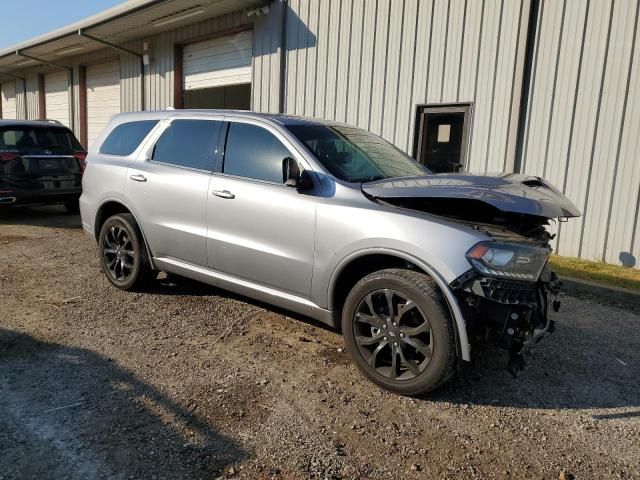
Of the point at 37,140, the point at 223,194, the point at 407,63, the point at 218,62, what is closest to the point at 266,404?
the point at 223,194

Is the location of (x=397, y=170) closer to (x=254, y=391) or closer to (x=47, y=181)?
(x=254, y=391)

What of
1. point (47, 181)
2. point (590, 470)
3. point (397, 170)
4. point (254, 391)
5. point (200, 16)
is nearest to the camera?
point (590, 470)

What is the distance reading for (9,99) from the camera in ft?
77.7

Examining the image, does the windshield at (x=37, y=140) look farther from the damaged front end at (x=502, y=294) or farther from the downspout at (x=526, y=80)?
the damaged front end at (x=502, y=294)

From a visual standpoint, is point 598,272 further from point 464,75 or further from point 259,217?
point 259,217

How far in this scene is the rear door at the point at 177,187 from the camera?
14.4ft

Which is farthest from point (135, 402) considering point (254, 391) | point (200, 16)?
point (200, 16)

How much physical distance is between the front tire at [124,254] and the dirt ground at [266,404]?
0.36 meters

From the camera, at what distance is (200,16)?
11750 mm

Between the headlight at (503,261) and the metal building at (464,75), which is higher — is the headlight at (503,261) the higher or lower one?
the lower one

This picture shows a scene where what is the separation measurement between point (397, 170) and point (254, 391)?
7.03ft

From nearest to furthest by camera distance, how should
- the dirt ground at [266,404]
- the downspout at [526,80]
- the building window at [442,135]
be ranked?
1. the dirt ground at [266,404]
2. the downspout at [526,80]
3. the building window at [442,135]

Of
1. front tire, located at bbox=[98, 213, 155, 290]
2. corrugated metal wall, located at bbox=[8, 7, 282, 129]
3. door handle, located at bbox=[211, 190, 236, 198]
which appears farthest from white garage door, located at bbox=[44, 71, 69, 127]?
door handle, located at bbox=[211, 190, 236, 198]

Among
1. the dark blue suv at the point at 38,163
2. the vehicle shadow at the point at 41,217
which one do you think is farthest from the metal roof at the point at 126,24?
the vehicle shadow at the point at 41,217
